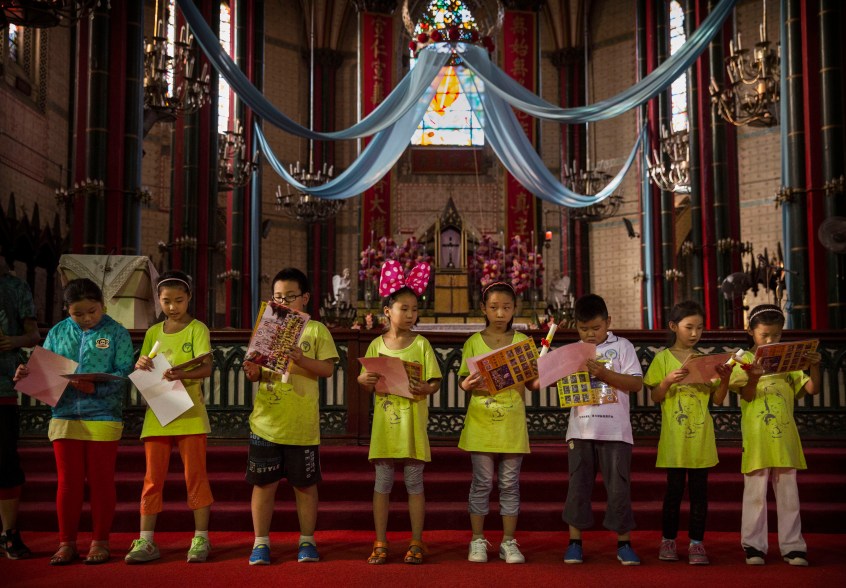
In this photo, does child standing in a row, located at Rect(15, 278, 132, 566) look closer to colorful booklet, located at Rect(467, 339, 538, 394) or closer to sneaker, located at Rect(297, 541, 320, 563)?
sneaker, located at Rect(297, 541, 320, 563)

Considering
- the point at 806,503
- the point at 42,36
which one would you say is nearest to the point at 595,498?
the point at 806,503


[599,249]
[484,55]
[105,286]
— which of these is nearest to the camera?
[105,286]

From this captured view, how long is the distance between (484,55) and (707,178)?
5.40 metres

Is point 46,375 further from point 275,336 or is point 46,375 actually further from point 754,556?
point 754,556

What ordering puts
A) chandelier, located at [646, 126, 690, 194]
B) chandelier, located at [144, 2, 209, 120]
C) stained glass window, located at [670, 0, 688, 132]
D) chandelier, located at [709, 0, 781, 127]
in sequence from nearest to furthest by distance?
chandelier, located at [709, 0, 781, 127], chandelier, located at [144, 2, 209, 120], chandelier, located at [646, 126, 690, 194], stained glass window, located at [670, 0, 688, 132]

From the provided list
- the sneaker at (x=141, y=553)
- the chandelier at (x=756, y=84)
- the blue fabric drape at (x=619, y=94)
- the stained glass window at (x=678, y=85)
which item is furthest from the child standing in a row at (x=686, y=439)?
the stained glass window at (x=678, y=85)

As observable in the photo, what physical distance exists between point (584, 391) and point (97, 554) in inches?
95.8

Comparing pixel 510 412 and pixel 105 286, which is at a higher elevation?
pixel 105 286

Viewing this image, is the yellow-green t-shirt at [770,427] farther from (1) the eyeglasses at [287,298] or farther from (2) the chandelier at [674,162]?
(2) the chandelier at [674,162]

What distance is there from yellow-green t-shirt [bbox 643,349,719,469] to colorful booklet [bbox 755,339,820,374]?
0.34m

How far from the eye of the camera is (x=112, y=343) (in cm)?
412

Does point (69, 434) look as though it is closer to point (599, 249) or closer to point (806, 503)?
point (806, 503)

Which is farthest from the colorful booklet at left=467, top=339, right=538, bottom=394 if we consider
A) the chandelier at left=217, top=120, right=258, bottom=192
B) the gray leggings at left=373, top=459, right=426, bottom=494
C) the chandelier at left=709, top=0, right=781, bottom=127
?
the chandelier at left=217, top=120, right=258, bottom=192

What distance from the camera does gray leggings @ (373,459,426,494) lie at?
4055 millimetres
